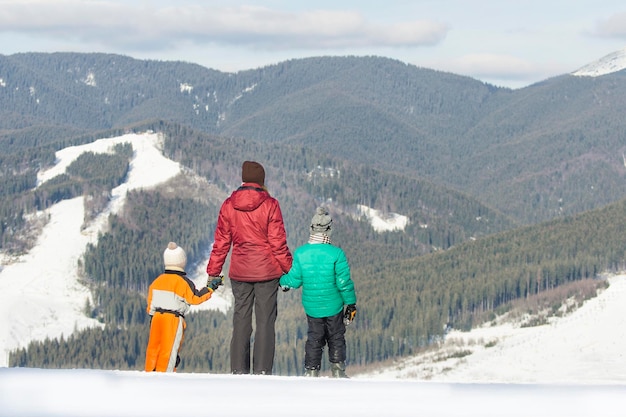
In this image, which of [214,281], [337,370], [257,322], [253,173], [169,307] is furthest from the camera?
[337,370]

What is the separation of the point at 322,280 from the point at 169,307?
2.74 metres

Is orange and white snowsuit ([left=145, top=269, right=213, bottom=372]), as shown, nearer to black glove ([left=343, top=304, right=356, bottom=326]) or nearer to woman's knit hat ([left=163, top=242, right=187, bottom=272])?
woman's knit hat ([left=163, top=242, right=187, bottom=272])

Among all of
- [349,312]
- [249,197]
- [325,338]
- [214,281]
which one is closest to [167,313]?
[214,281]

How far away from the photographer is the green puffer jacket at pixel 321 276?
54.2ft

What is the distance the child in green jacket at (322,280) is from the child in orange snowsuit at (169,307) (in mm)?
1579

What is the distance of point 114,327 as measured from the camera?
18400cm

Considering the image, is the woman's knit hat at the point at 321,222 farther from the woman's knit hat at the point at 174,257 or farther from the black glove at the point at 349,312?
the woman's knit hat at the point at 174,257

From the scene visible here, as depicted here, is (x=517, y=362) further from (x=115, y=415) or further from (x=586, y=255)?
(x=115, y=415)

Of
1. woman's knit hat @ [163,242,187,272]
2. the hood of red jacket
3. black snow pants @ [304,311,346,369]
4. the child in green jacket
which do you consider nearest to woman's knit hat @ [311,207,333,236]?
the child in green jacket

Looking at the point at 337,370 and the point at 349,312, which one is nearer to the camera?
the point at 349,312

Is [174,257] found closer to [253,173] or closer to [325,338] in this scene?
[253,173]

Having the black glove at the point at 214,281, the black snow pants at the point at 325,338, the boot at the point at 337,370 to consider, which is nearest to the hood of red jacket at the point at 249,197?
the black glove at the point at 214,281

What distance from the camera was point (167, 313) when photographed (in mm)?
16062

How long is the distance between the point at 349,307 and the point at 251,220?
7.80ft
